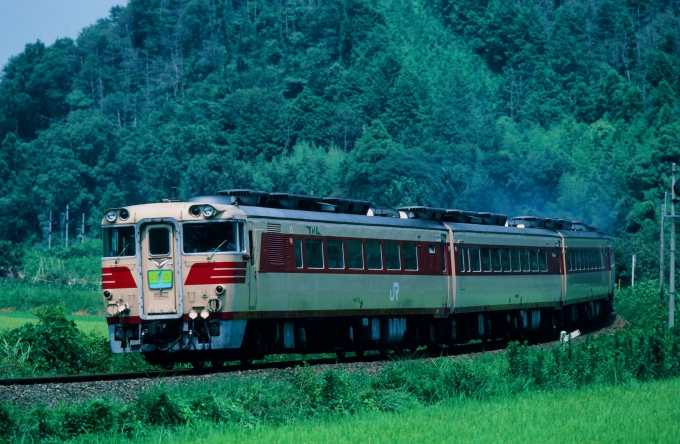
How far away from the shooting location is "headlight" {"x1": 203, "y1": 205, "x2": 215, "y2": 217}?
64.3ft

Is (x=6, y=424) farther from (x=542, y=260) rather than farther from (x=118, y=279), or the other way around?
(x=542, y=260)

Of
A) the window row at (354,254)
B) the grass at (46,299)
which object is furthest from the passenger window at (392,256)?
the grass at (46,299)

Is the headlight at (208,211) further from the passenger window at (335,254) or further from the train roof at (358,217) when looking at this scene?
the passenger window at (335,254)

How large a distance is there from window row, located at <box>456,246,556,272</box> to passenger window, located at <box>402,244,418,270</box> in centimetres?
237

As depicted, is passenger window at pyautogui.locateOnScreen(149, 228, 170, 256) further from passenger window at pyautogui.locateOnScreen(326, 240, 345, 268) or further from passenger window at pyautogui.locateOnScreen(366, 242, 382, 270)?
passenger window at pyautogui.locateOnScreen(366, 242, 382, 270)

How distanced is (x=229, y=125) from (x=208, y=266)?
386ft

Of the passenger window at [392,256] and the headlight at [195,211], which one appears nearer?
the headlight at [195,211]

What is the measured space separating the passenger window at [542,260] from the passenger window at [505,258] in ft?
7.93

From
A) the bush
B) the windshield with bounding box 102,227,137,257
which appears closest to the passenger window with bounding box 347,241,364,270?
the windshield with bounding box 102,227,137,257

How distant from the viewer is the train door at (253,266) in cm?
1977

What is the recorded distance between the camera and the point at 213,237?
778 inches

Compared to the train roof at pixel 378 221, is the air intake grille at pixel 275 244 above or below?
below

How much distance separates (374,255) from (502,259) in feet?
23.5

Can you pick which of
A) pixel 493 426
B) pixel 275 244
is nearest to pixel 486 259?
pixel 275 244
